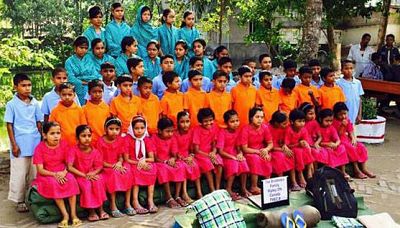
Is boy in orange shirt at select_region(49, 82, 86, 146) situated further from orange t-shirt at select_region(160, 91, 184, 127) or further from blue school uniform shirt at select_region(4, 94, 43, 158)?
orange t-shirt at select_region(160, 91, 184, 127)

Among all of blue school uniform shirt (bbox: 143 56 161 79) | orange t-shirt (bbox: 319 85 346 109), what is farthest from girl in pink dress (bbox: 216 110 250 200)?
orange t-shirt (bbox: 319 85 346 109)

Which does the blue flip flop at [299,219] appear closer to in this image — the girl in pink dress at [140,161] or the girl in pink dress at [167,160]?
the girl in pink dress at [167,160]

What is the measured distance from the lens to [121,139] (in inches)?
208

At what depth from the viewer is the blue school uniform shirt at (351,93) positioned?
Result: 22.8 feet

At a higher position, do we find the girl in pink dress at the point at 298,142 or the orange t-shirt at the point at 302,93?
the orange t-shirt at the point at 302,93

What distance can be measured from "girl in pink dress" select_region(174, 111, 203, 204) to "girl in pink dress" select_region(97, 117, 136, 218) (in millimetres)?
632

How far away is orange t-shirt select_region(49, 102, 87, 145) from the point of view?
5203 mm

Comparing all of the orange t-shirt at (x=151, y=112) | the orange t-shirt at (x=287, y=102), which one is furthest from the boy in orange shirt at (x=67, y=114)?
the orange t-shirt at (x=287, y=102)

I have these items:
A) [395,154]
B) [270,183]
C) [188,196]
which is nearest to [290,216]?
[270,183]

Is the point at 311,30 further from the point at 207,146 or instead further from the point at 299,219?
the point at 299,219

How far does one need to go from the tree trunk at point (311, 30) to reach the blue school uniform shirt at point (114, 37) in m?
3.50

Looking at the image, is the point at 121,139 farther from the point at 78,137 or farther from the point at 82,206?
the point at 82,206

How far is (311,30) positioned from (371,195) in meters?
3.78

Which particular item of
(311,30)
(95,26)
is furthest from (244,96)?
(311,30)
